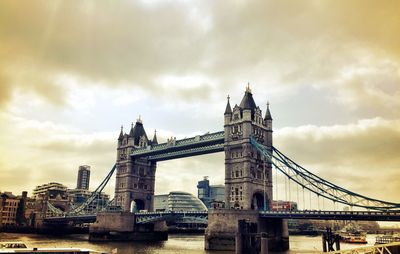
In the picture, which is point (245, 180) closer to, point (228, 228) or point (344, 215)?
point (228, 228)

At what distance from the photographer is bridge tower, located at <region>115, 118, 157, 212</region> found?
405ft

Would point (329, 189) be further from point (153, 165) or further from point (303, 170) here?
point (153, 165)

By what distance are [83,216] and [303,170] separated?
72804mm

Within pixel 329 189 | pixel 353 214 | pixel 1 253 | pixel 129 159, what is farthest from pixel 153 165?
pixel 1 253

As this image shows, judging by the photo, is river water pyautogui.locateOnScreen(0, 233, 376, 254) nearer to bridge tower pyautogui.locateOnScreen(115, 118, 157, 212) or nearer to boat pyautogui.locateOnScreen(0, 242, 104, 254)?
bridge tower pyautogui.locateOnScreen(115, 118, 157, 212)

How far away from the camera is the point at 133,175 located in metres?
124

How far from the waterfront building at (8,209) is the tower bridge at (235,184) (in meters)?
61.1

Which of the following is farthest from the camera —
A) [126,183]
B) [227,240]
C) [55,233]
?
[55,233]

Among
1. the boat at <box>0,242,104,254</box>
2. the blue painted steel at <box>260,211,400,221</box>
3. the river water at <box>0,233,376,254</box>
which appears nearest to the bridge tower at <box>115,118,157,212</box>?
the river water at <box>0,233,376,254</box>

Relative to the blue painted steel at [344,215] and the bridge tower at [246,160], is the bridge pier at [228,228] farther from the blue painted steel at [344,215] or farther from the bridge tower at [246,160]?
the bridge tower at [246,160]

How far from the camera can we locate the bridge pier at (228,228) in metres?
79.1

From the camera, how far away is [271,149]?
97.1m

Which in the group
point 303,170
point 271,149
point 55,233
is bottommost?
point 55,233

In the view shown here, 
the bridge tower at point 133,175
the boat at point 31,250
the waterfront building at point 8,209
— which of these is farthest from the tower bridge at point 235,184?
the waterfront building at point 8,209
